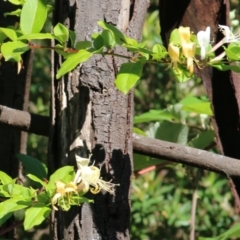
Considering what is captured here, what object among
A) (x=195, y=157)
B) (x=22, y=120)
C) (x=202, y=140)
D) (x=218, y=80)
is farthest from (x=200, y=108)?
(x=22, y=120)

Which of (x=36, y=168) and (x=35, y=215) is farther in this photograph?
(x=36, y=168)

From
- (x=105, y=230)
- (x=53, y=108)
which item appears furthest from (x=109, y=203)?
(x=53, y=108)

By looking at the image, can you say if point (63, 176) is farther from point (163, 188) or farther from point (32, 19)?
point (163, 188)

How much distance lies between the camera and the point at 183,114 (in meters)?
1.56

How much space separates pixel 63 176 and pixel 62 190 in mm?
50

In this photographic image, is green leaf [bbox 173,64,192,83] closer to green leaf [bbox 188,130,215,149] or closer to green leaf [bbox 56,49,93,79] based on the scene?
green leaf [bbox 56,49,93,79]

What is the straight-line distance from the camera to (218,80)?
1192mm

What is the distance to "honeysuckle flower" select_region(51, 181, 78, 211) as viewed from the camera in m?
0.88

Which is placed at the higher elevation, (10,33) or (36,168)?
(10,33)

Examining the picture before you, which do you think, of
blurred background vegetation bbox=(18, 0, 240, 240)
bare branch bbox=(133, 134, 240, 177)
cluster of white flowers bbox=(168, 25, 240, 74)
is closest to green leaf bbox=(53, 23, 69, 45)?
cluster of white flowers bbox=(168, 25, 240, 74)

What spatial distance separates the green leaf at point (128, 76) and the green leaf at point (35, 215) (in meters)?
0.19

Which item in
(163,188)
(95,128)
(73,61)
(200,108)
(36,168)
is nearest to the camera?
(73,61)

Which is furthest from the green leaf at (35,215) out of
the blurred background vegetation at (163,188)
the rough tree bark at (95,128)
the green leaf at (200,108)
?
the blurred background vegetation at (163,188)

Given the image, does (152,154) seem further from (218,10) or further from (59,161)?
(218,10)
